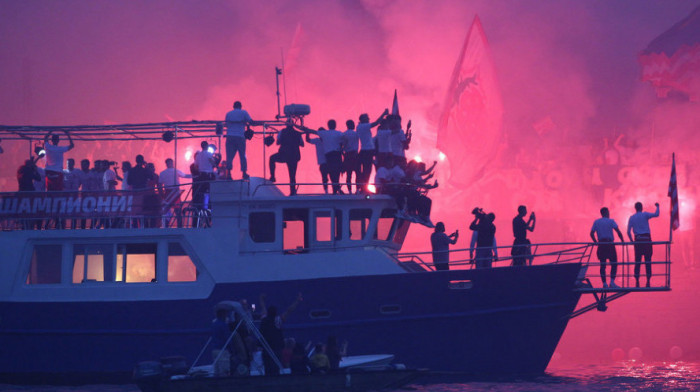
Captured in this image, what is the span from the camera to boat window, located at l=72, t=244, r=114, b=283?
21.2 metres

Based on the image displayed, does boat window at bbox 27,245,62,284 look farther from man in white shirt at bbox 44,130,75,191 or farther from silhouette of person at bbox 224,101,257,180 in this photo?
silhouette of person at bbox 224,101,257,180

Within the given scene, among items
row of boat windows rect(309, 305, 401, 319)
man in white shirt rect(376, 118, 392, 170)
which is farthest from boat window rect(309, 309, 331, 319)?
man in white shirt rect(376, 118, 392, 170)

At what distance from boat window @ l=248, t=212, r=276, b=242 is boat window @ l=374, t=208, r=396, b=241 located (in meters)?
2.55

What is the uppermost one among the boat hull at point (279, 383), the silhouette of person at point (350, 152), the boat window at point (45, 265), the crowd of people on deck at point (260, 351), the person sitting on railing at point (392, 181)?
the silhouette of person at point (350, 152)

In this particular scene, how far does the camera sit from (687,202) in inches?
2778

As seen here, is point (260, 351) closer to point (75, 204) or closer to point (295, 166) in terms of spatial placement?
point (295, 166)

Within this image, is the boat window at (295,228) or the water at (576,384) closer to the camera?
the water at (576,384)

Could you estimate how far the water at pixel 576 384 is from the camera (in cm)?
1995

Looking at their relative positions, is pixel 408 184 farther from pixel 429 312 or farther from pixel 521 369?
pixel 521 369

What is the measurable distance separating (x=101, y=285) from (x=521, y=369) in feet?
33.2

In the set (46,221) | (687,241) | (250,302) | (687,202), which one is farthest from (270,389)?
(687,241)

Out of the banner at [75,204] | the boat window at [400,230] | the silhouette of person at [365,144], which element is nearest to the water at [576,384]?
the boat window at [400,230]

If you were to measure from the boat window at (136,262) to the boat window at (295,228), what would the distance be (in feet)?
10.6

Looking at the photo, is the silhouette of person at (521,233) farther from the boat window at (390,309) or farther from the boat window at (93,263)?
the boat window at (93,263)
